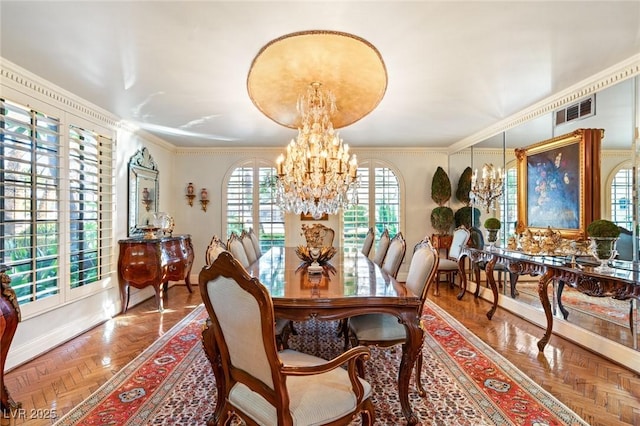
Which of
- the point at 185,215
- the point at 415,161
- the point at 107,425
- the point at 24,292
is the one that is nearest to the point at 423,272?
the point at 107,425

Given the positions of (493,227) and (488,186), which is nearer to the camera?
(493,227)

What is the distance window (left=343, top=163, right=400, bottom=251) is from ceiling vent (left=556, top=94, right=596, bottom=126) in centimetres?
289

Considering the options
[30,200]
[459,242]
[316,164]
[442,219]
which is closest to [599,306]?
[459,242]

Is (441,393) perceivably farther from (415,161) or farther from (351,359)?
(415,161)

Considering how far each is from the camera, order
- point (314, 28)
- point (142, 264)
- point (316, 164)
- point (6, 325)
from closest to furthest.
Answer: point (6, 325)
point (314, 28)
point (316, 164)
point (142, 264)

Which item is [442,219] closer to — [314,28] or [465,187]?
[465,187]

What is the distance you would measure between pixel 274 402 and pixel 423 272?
1353mm

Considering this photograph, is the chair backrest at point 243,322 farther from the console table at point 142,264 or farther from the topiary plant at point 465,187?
the topiary plant at point 465,187

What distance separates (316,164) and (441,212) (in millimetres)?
3540

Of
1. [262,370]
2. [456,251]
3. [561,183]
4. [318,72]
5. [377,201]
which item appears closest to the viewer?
[262,370]

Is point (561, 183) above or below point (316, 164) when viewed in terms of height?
below

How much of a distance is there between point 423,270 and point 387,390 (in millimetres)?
921

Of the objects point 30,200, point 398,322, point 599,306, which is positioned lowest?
point 599,306

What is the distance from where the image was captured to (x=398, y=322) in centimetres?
217
